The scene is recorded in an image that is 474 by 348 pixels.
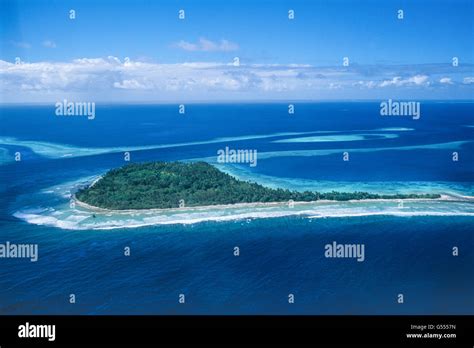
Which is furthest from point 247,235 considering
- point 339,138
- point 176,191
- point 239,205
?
point 339,138

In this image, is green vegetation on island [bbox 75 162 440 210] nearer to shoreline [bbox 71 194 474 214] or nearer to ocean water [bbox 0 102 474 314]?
shoreline [bbox 71 194 474 214]

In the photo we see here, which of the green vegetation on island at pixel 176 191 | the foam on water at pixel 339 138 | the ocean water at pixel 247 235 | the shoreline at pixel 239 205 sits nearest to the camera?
the ocean water at pixel 247 235

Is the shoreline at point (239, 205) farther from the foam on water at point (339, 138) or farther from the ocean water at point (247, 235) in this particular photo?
the foam on water at point (339, 138)

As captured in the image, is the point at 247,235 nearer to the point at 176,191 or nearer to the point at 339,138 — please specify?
the point at 176,191

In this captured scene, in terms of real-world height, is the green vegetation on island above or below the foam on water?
below

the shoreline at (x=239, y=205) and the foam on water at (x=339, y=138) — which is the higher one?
the foam on water at (x=339, y=138)

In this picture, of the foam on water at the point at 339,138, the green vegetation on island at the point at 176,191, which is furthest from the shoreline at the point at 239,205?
the foam on water at the point at 339,138

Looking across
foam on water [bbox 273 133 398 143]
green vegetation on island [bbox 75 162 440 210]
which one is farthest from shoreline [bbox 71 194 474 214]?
foam on water [bbox 273 133 398 143]
